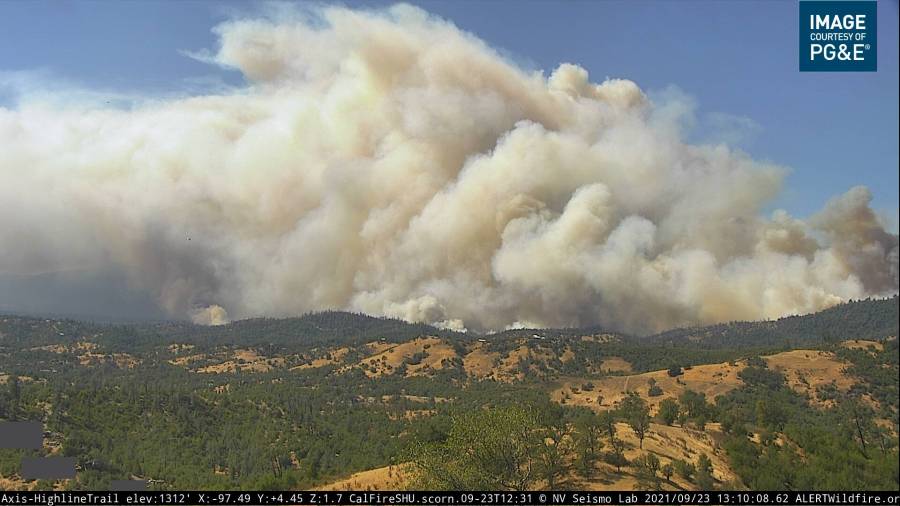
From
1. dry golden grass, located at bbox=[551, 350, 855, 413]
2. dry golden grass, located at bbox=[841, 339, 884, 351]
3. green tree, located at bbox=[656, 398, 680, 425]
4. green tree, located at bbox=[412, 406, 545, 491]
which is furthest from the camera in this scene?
dry golden grass, located at bbox=[841, 339, 884, 351]

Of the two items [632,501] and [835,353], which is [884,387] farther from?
[632,501]

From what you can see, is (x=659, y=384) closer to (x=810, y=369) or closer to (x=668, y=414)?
(x=810, y=369)

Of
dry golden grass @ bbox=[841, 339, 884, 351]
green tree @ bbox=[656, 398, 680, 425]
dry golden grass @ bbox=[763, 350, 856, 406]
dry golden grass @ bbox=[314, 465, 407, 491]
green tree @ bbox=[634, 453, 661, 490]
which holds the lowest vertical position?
dry golden grass @ bbox=[314, 465, 407, 491]

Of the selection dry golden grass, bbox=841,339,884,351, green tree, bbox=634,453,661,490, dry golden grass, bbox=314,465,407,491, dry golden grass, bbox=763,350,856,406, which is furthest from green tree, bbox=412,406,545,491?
dry golden grass, bbox=841,339,884,351

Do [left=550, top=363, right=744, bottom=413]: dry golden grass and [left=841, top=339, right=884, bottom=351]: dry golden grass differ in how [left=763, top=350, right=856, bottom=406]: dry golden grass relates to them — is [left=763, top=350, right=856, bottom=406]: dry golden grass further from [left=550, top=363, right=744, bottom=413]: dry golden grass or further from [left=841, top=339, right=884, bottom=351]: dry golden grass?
[left=550, top=363, right=744, bottom=413]: dry golden grass

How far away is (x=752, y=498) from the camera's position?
46.3 meters

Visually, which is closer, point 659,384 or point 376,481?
point 376,481

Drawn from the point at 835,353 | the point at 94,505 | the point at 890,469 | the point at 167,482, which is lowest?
the point at 167,482

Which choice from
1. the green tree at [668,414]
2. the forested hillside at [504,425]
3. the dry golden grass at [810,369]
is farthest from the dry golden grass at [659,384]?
the green tree at [668,414]

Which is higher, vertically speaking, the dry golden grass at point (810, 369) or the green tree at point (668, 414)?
the dry golden grass at point (810, 369)

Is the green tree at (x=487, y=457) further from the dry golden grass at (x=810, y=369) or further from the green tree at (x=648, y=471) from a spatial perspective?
the dry golden grass at (x=810, y=369)

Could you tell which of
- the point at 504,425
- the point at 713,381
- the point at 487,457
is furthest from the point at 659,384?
the point at 504,425

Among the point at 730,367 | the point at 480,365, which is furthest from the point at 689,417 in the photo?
the point at 480,365

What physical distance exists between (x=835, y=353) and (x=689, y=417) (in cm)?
9984
